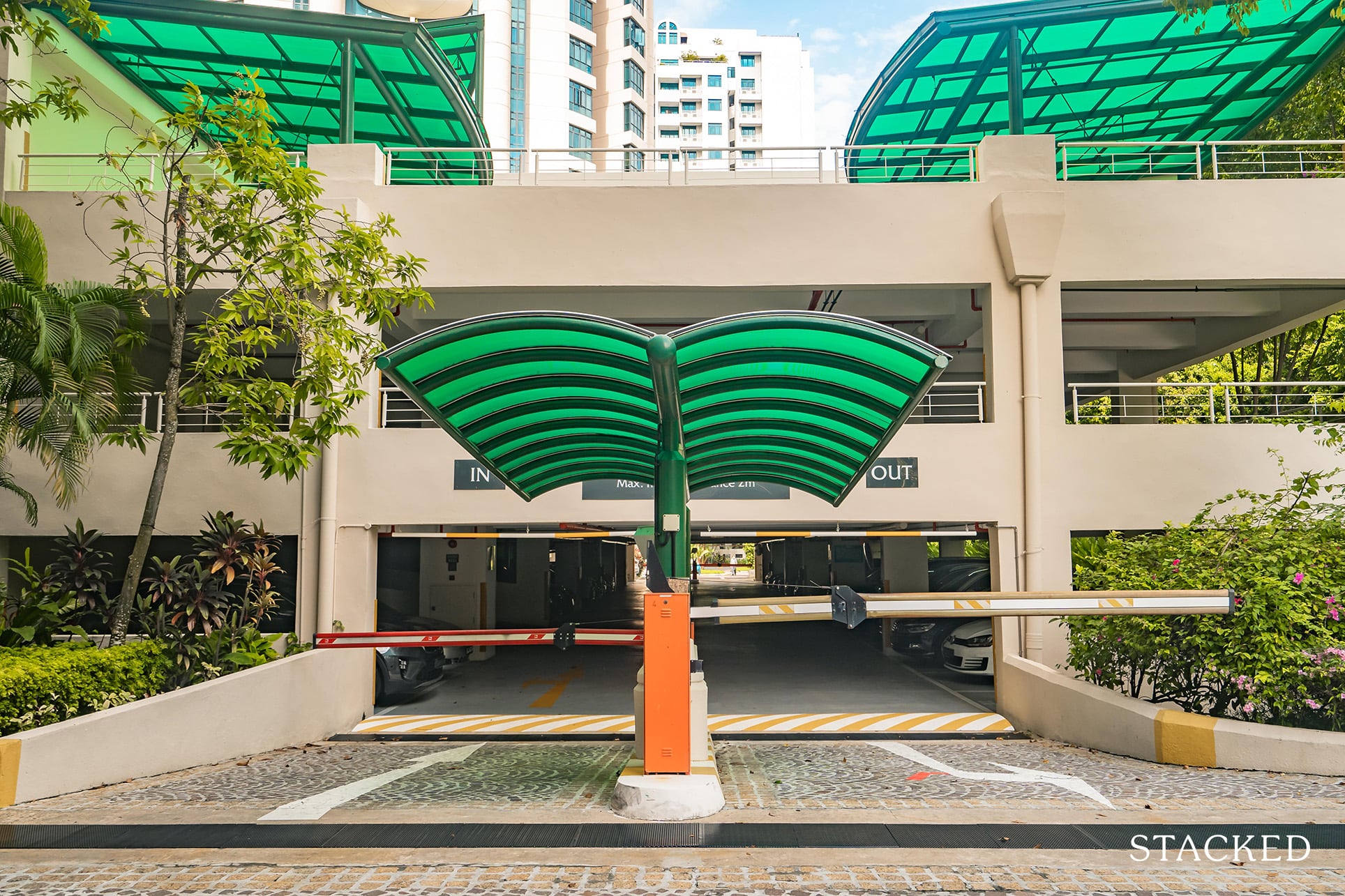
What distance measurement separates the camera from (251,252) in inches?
356

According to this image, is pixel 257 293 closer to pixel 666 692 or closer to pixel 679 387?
pixel 679 387

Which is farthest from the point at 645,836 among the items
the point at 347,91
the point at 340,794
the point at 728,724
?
the point at 347,91

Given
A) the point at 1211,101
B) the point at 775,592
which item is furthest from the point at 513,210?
the point at 775,592

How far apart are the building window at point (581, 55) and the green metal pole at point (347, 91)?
41505 millimetres

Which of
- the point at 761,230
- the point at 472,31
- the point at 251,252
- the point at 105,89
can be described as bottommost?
the point at 251,252

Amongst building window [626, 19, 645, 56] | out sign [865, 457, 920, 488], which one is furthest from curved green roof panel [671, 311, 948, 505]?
building window [626, 19, 645, 56]

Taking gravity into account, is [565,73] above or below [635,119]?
above

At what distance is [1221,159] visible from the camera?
19.1m

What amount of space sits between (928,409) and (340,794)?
9.86 m

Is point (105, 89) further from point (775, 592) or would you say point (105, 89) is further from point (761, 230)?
point (775, 592)

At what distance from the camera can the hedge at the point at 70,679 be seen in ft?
24.1

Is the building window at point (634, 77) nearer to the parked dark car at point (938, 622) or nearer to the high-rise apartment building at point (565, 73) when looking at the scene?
the high-rise apartment building at point (565, 73)

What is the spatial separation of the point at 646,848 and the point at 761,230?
8497mm

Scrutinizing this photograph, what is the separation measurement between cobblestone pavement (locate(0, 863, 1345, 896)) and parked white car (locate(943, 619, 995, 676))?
9.03 m
